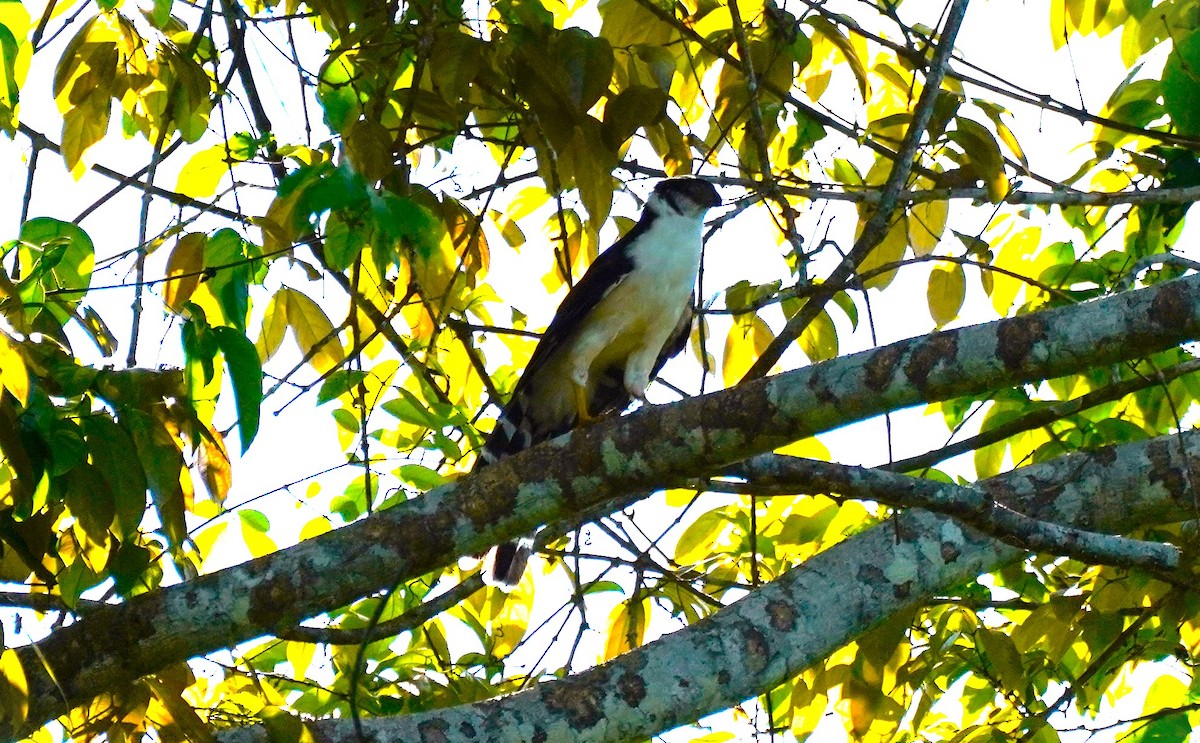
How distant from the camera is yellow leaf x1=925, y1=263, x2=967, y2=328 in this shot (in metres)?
3.15

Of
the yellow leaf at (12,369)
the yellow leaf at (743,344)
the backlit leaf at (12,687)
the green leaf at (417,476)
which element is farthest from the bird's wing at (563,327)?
the yellow leaf at (12,369)

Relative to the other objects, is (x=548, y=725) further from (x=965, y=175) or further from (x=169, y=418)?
(x=965, y=175)

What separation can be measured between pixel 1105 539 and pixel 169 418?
5.25ft

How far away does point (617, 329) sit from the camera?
13.4ft

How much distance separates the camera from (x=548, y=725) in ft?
7.57

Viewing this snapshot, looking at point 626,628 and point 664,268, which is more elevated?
point 664,268

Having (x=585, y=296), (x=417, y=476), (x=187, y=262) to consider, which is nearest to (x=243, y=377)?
(x=187, y=262)

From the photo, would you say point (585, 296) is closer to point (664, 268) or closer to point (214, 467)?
point (664, 268)

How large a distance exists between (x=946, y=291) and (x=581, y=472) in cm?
121

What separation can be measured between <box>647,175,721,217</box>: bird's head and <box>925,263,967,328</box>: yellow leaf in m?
1.35

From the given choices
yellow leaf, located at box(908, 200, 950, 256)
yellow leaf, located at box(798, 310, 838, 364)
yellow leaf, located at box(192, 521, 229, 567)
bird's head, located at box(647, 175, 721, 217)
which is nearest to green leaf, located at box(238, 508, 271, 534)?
yellow leaf, located at box(192, 521, 229, 567)

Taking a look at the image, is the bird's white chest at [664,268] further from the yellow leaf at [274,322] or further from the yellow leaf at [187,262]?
the yellow leaf at [187,262]

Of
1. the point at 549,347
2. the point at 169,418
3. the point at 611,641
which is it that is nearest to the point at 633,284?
the point at 549,347

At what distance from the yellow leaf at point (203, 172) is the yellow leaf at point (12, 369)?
1.47 m
